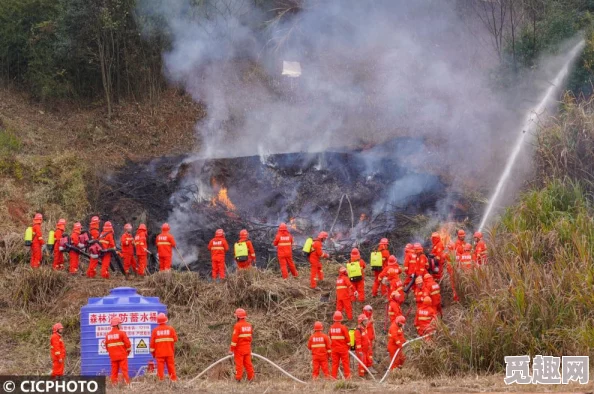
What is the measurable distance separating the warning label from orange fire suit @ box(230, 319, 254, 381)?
60.7 inches

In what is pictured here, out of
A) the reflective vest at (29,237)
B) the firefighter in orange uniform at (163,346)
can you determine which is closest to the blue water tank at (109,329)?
the firefighter in orange uniform at (163,346)

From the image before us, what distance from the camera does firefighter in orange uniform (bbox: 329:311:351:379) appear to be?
14062mm

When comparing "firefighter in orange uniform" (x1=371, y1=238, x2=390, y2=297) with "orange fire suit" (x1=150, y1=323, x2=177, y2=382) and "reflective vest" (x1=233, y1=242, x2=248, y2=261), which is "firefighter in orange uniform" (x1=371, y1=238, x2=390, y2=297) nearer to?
"reflective vest" (x1=233, y1=242, x2=248, y2=261)

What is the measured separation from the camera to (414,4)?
3288 cm

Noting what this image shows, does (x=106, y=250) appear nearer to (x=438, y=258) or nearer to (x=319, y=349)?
(x=319, y=349)

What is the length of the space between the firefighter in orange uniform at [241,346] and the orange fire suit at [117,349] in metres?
1.78

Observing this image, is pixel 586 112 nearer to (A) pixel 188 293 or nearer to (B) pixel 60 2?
Answer: (A) pixel 188 293

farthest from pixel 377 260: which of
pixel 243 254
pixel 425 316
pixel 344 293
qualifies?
pixel 243 254

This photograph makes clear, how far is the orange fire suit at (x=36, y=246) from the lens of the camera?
62.5ft

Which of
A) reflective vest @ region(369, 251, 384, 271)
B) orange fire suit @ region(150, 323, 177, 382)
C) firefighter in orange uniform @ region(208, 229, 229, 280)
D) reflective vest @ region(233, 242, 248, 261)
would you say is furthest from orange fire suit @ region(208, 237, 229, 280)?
orange fire suit @ region(150, 323, 177, 382)

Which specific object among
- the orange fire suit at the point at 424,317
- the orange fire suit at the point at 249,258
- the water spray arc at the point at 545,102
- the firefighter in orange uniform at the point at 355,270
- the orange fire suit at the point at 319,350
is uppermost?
the water spray arc at the point at 545,102

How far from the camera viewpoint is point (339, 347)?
1410cm

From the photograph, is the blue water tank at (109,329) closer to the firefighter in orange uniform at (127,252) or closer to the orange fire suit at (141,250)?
the orange fire suit at (141,250)

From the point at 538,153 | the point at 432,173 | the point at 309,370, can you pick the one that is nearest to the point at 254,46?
the point at 432,173
